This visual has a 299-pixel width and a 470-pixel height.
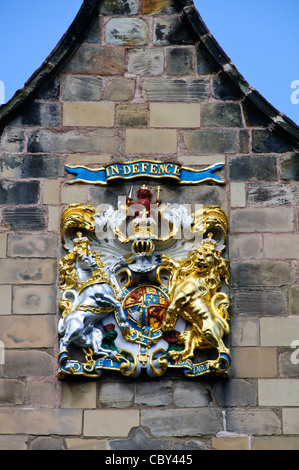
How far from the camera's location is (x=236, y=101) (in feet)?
51.4

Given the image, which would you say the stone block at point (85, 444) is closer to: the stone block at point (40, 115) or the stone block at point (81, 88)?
the stone block at point (40, 115)

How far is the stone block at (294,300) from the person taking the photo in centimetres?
1468

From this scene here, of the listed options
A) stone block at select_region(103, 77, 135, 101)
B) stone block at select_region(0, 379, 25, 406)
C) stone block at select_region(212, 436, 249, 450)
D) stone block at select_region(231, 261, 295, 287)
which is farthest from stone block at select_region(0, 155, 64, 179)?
stone block at select_region(212, 436, 249, 450)

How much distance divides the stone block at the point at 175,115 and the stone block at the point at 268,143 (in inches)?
25.9

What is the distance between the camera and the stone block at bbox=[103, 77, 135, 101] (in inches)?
618

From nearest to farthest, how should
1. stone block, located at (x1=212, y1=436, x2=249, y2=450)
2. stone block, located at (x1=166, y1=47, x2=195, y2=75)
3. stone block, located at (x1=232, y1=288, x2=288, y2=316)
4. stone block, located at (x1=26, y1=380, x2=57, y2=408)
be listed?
stone block, located at (x1=212, y1=436, x2=249, y2=450) < stone block, located at (x1=26, y1=380, x2=57, y2=408) < stone block, located at (x1=232, y1=288, x2=288, y2=316) < stone block, located at (x1=166, y1=47, x2=195, y2=75)

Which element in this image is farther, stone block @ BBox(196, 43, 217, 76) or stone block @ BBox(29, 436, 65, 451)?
stone block @ BBox(196, 43, 217, 76)

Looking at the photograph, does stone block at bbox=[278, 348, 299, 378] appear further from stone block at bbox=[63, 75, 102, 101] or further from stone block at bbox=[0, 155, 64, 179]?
stone block at bbox=[63, 75, 102, 101]

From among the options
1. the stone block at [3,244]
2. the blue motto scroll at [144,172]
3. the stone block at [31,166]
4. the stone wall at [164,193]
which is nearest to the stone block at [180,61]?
the stone wall at [164,193]

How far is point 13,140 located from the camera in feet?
50.9

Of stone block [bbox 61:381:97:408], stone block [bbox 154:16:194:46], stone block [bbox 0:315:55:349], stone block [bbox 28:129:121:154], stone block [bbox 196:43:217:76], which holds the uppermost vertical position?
stone block [bbox 154:16:194:46]

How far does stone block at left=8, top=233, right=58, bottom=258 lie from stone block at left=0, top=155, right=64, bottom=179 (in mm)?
714

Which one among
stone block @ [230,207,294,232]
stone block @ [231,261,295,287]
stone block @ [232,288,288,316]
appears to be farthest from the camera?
stone block @ [230,207,294,232]
